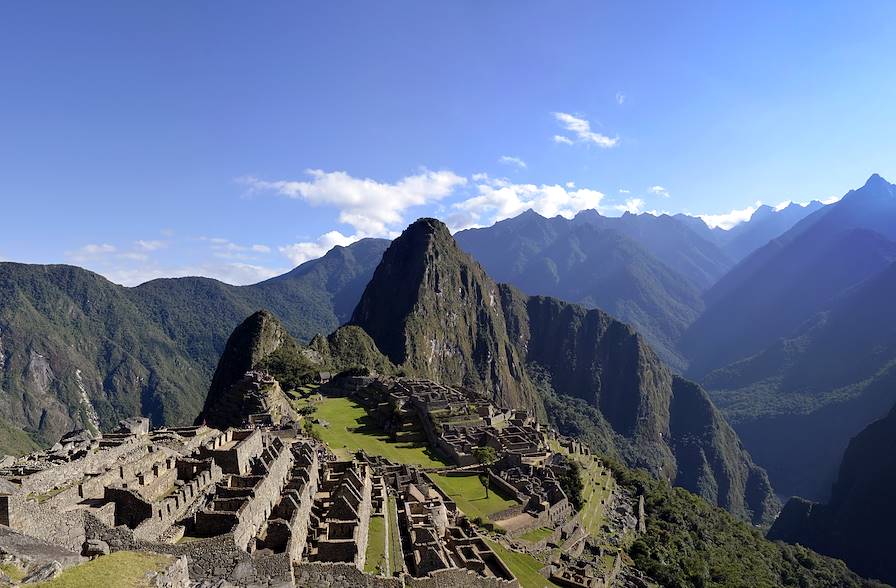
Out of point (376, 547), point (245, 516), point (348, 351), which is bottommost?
point (376, 547)

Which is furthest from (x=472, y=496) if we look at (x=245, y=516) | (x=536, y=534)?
(x=245, y=516)

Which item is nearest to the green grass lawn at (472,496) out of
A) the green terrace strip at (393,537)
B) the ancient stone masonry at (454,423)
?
the ancient stone masonry at (454,423)

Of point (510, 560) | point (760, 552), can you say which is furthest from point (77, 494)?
point (760, 552)

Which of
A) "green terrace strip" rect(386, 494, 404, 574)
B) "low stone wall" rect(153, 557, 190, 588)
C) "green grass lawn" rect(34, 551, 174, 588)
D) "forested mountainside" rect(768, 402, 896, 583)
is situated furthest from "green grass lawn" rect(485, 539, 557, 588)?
"forested mountainside" rect(768, 402, 896, 583)

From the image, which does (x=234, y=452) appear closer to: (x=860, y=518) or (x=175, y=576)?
(x=175, y=576)

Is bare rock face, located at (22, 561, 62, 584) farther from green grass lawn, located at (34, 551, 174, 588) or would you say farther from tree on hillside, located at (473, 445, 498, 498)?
tree on hillside, located at (473, 445, 498, 498)

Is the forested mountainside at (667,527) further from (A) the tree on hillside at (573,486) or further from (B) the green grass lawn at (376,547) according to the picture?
(B) the green grass lawn at (376,547)

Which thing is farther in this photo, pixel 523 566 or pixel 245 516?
pixel 523 566
